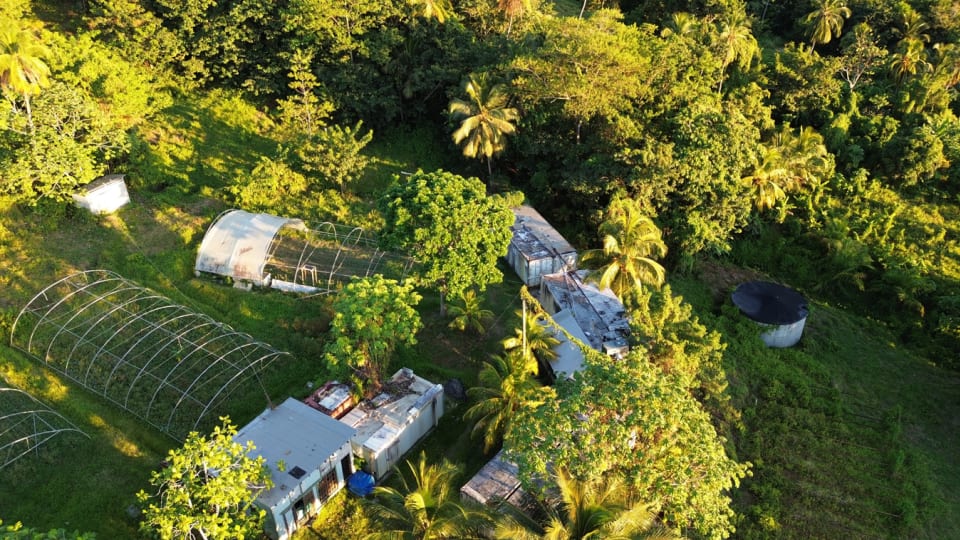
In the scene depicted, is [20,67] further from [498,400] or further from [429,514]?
[429,514]

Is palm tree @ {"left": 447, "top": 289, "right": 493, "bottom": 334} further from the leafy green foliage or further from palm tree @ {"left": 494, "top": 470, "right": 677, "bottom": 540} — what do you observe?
the leafy green foliage

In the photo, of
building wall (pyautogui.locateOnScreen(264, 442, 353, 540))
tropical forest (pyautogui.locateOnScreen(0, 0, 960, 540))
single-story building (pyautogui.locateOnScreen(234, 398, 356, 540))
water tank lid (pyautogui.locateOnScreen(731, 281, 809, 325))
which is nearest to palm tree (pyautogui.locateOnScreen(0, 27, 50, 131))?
tropical forest (pyautogui.locateOnScreen(0, 0, 960, 540))

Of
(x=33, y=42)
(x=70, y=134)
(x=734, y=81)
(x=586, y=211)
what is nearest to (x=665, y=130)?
(x=586, y=211)

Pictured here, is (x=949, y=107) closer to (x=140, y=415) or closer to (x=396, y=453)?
(x=396, y=453)

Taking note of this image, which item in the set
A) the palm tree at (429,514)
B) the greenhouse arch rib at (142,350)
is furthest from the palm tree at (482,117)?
the palm tree at (429,514)

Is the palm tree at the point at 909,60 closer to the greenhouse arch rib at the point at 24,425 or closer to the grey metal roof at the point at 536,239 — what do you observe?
the grey metal roof at the point at 536,239

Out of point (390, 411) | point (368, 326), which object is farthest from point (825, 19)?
point (390, 411)
